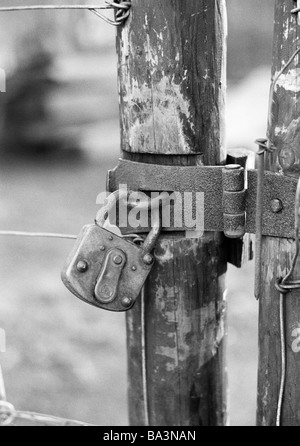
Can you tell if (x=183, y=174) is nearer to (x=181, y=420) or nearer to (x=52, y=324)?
(x=181, y=420)

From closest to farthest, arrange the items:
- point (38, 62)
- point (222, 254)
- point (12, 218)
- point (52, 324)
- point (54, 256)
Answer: point (222, 254) < point (52, 324) < point (54, 256) < point (12, 218) < point (38, 62)

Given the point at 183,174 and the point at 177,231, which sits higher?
the point at 183,174

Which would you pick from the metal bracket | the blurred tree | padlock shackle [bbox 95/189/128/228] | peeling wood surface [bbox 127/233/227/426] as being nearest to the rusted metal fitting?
the metal bracket

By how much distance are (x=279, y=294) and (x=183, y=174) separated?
1.07 feet

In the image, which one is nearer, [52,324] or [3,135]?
[52,324]

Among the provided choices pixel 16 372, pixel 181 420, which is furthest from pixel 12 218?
pixel 181 420

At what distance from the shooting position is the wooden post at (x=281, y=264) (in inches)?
50.6

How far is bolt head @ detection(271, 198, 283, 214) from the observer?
136 centimetres

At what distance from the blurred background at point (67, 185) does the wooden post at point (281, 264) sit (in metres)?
1.87

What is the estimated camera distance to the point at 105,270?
1.40 m

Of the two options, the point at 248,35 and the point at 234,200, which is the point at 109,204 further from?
the point at 248,35

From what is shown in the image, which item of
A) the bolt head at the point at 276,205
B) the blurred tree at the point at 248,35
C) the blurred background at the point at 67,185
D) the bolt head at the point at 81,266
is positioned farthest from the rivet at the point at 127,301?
the blurred tree at the point at 248,35

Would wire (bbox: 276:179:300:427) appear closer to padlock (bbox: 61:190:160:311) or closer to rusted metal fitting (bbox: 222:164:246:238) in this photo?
rusted metal fitting (bbox: 222:164:246:238)

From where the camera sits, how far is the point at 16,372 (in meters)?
3.57
